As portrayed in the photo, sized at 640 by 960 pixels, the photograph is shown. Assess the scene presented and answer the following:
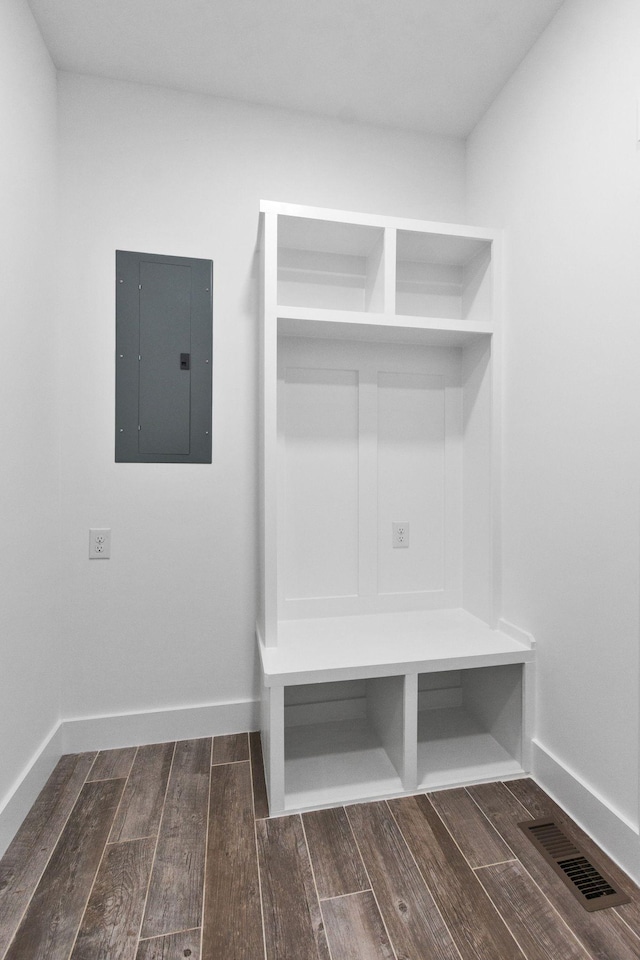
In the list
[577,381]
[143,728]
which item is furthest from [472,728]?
[577,381]

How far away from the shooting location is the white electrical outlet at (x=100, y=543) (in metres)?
2.03

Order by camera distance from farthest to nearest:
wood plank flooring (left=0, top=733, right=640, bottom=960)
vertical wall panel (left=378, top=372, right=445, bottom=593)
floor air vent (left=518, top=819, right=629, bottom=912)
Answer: vertical wall panel (left=378, top=372, right=445, bottom=593), floor air vent (left=518, top=819, right=629, bottom=912), wood plank flooring (left=0, top=733, right=640, bottom=960)

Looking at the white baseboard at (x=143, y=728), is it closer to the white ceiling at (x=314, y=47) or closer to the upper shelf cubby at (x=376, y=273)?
the upper shelf cubby at (x=376, y=273)

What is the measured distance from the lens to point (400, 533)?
7.50 ft

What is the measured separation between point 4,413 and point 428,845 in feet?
5.98

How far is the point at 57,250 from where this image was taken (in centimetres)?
197

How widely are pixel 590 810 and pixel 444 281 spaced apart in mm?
2091

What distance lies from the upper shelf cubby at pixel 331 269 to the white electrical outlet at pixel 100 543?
1.21 meters

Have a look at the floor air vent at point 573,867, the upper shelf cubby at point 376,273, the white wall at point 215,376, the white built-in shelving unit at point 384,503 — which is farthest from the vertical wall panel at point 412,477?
the floor air vent at point 573,867

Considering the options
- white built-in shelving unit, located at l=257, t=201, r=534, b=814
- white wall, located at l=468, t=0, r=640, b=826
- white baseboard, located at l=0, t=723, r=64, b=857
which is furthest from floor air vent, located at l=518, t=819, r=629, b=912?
white baseboard, located at l=0, t=723, r=64, b=857

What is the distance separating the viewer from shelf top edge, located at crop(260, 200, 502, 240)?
1821 millimetres

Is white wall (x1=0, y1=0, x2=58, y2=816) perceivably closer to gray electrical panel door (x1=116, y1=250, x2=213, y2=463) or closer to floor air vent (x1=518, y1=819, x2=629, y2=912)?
gray electrical panel door (x1=116, y1=250, x2=213, y2=463)

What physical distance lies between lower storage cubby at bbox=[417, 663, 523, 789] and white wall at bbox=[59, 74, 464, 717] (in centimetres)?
81

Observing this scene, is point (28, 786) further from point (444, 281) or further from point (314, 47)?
point (314, 47)
